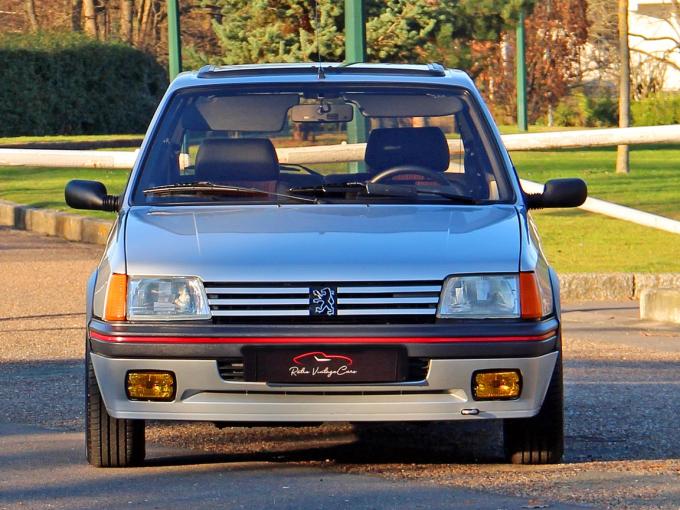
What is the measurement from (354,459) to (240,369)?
90 cm

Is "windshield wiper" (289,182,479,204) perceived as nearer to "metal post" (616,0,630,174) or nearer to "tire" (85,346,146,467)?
"tire" (85,346,146,467)

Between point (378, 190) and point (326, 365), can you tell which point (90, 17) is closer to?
point (378, 190)

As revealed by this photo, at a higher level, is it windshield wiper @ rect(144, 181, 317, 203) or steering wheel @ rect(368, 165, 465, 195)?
steering wheel @ rect(368, 165, 465, 195)

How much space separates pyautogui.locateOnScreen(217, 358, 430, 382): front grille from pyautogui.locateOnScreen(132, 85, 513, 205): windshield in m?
1.06

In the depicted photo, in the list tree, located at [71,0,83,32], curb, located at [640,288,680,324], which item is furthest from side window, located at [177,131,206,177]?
tree, located at [71,0,83,32]

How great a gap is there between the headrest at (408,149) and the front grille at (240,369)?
146cm

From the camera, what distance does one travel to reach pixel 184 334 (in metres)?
5.18

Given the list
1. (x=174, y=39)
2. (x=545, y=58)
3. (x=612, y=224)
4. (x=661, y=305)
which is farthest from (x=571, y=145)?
(x=545, y=58)

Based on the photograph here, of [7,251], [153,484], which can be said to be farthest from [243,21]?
[153,484]

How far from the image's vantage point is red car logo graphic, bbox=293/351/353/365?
5141 mm

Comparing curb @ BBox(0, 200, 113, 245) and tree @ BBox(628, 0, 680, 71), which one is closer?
curb @ BBox(0, 200, 113, 245)

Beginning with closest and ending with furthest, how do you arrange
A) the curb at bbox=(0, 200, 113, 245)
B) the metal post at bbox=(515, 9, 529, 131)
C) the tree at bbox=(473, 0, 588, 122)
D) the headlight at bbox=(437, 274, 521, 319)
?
the headlight at bbox=(437, 274, 521, 319), the curb at bbox=(0, 200, 113, 245), the metal post at bbox=(515, 9, 529, 131), the tree at bbox=(473, 0, 588, 122)

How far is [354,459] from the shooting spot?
5.89 meters

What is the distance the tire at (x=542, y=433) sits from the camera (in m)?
5.56
